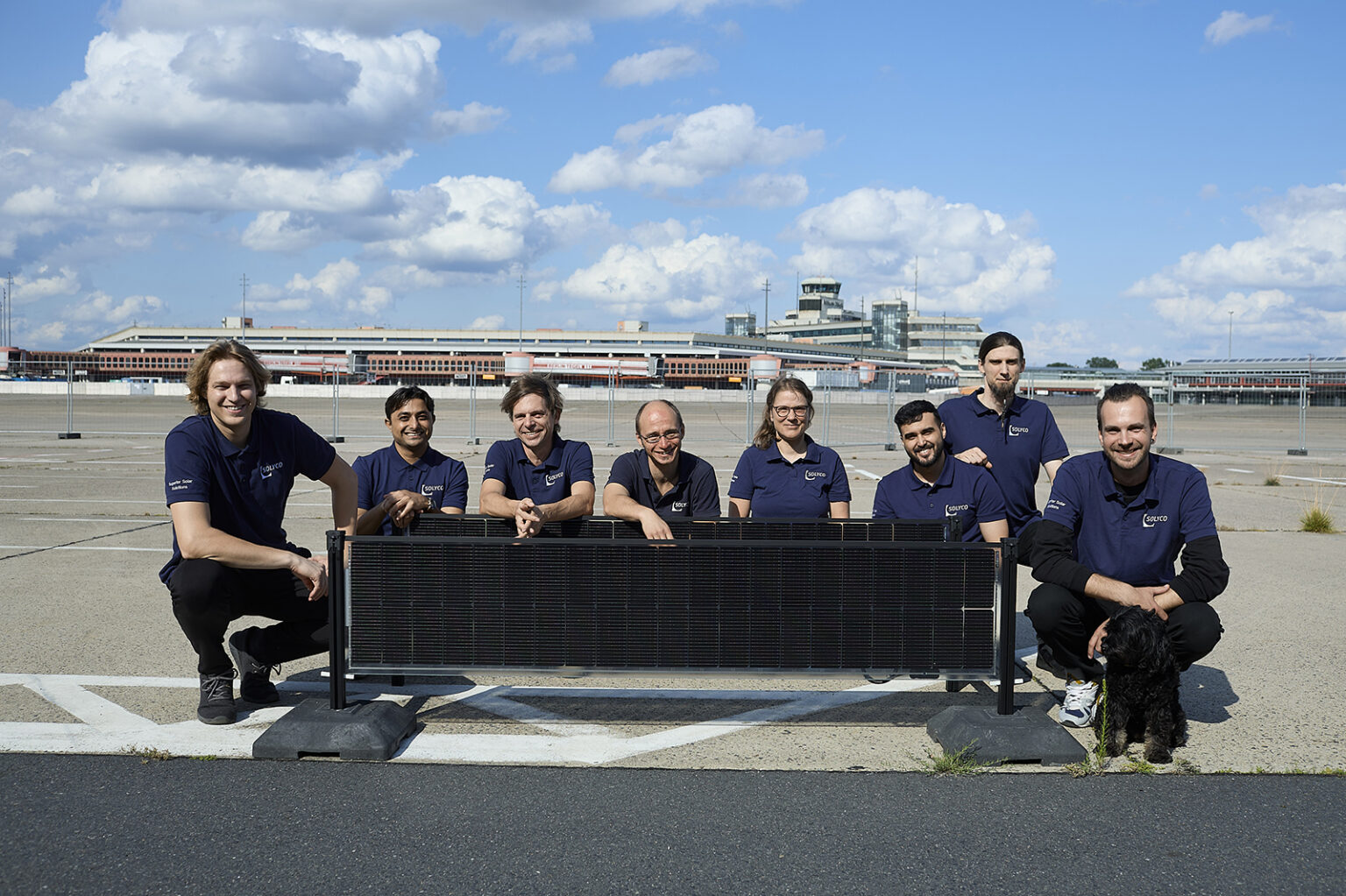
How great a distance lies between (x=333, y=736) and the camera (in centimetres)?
392

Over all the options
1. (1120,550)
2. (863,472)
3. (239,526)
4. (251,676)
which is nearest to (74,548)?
(251,676)

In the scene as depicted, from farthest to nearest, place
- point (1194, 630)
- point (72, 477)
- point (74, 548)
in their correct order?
point (72, 477), point (74, 548), point (1194, 630)

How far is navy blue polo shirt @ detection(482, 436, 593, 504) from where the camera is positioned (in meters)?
5.23

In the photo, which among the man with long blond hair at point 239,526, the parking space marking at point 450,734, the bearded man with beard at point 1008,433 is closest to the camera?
the parking space marking at point 450,734

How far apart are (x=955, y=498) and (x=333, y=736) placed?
3.05m

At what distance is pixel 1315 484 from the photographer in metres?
16.0

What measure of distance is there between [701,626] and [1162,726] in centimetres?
185

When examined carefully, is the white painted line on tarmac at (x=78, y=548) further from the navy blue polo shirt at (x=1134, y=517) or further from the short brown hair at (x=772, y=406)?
the navy blue polo shirt at (x=1134, y=517)

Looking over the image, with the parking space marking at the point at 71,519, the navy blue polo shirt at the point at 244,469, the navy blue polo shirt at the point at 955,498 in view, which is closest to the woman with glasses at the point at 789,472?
the navy blue polo shirt at the point at 955,498

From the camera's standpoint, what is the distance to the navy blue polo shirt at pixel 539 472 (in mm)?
5230

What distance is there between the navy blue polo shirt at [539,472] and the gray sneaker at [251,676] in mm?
1403

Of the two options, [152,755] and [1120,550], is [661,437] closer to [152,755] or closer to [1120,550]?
[1120,550]

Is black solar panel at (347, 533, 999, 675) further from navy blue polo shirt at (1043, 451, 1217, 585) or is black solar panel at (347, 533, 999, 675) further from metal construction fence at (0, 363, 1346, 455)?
metal construction fence at (0, 363, 1346, 455)

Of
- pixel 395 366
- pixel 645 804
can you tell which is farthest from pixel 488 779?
pixel 395 366
